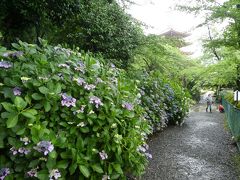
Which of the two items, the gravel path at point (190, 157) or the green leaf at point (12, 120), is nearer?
the green leaf at point (12, 120)

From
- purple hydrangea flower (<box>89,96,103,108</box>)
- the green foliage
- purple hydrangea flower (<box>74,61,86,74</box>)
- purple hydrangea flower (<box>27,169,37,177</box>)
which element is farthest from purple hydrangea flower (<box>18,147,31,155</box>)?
the green foliage

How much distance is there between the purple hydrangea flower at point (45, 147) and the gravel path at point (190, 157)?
83.5 inches

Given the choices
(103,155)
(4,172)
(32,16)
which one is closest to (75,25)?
(32,16)

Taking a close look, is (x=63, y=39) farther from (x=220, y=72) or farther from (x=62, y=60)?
(x=220, y=72)

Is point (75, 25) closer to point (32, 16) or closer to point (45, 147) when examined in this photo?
point (32, 16)

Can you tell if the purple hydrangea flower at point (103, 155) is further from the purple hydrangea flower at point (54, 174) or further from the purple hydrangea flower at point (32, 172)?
the purple hydrangea flower at point (32, 172)

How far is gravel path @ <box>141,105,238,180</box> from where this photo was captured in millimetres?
3994

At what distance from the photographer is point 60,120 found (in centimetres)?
235

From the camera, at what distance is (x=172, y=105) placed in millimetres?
8016

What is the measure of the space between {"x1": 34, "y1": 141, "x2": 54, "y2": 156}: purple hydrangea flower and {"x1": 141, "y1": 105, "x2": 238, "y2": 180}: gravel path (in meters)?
2.12

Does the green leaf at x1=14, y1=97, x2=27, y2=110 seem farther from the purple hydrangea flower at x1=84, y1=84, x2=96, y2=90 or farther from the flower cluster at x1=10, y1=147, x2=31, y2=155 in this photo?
the purple hydrangea flower at x1=84, y1=84, x2=96, y2=90

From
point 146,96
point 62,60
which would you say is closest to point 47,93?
point 62,60

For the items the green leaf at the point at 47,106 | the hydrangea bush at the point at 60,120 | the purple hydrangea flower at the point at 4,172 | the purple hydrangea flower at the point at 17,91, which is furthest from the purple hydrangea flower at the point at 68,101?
the purple hydrangea flower at the point at 4,172

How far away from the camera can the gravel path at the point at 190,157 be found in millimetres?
3994
